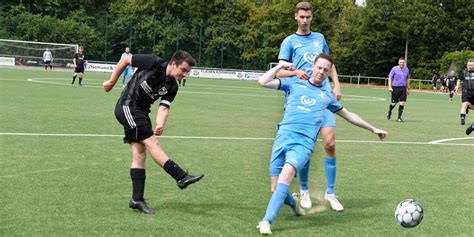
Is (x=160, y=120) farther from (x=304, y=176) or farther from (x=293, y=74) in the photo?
(x=304, y=176)

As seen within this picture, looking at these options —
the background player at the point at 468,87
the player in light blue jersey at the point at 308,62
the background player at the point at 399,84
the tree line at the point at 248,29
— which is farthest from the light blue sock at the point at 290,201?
the tree line at the point at 248,29

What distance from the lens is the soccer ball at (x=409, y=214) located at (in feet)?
17.0

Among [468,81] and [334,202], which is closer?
[334,202]

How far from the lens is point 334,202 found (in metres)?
6.23

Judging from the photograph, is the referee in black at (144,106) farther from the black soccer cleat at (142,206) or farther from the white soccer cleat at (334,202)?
the white soccer cleat at (334,202)

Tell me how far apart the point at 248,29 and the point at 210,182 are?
6309cm

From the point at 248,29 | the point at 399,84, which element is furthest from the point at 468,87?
the point at 248,29

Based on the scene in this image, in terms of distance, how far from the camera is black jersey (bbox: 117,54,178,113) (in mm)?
5879

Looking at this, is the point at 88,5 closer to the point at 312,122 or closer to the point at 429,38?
the point at 429,38

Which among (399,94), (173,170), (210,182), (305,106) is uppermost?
(305,106)

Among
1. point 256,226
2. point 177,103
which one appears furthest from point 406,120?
point 256,226

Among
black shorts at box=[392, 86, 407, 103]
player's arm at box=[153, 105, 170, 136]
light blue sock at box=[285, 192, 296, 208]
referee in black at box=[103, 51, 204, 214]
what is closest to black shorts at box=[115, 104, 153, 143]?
referee in black at box=[103, 51, 204, 214]

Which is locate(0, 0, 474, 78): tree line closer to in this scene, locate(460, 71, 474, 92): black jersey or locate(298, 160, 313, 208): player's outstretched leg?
locate(460, 71, 474, 92): black jersey

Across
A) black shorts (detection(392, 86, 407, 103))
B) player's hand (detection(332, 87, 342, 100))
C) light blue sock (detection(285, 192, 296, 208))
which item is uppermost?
player's hand (detection(332, 87, 342, 100))
